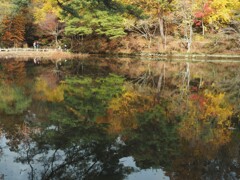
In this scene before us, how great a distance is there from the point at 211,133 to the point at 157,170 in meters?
3.05

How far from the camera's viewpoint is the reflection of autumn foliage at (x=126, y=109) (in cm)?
986

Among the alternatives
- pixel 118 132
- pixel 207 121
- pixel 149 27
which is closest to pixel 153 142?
pixel 118 132

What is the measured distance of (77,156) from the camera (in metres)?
7.11

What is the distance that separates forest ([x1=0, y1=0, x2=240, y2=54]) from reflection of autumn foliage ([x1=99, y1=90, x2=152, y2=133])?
22.4 meters

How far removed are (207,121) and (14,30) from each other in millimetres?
40292

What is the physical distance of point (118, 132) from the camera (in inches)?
354

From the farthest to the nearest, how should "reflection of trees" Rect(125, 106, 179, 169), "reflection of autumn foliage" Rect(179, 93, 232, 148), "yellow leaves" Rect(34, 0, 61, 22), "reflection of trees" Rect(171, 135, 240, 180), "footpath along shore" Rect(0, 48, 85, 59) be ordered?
"yellow leaves" Rect(34, 0, 61, 22)
"footpath along shore" Rect(0, 48, 85, 59)
"reflection of autumn foliage" Rect(179, 93, 232, 148)
"reflection of trees" Rect(125, 106, 179, 169)
"reflection of trees" Rect(171, 135, 240, 180)

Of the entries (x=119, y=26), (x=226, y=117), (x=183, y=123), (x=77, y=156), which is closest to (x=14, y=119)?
(x=77, y=156)

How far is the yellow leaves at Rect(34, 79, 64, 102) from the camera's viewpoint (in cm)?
1387

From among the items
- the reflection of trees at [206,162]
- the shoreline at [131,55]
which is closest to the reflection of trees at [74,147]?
the reflection of trees at [206,162]

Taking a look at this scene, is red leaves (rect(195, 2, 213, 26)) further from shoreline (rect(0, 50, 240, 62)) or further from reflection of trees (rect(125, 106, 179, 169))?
reflection of trees (rect(125, 106, 179, 169))

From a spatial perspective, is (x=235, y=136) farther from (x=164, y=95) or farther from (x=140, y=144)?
(x=164, y=95)

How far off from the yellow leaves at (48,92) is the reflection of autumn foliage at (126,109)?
245 cm

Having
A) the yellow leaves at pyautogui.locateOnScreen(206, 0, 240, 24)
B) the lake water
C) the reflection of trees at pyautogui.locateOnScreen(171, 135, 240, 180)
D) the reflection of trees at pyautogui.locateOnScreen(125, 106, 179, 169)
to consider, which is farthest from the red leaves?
A: the reflection of trees at pyautogui.locateOnScreen(171, 135, 240, 180)
